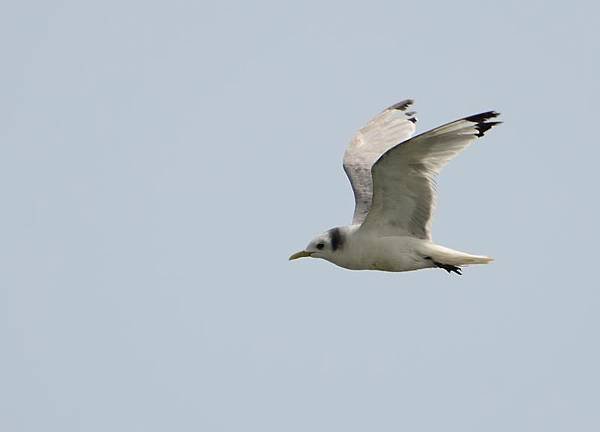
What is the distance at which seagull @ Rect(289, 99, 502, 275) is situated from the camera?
1272cm

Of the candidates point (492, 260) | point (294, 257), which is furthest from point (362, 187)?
point (492, 260)

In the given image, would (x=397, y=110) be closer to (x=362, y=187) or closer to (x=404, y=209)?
(x=362, y=187)

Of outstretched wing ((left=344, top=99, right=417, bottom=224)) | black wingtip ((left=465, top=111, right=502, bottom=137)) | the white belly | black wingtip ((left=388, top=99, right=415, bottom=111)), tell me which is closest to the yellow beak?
the white belly

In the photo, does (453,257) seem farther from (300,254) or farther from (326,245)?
(300,254)

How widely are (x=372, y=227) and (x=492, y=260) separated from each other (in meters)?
1.40

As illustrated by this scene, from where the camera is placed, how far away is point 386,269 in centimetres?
1412

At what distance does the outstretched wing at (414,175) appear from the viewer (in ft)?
41.4

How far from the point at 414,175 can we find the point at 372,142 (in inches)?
155

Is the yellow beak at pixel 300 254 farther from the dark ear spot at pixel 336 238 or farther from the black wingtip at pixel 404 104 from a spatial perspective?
the black wingtip at pixel 404 104

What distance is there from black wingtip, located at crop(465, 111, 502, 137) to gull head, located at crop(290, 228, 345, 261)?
2.33m

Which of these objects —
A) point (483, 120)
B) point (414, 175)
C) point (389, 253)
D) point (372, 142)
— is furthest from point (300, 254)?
point (483, 120)

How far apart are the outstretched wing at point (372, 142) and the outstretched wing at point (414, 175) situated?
1474 millimetres

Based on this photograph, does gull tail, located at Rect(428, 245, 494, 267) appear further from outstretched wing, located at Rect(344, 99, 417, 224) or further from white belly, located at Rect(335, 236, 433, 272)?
outstretched wing, located at Rect(344, 99, 417, 224)

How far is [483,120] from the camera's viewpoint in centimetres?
1252
